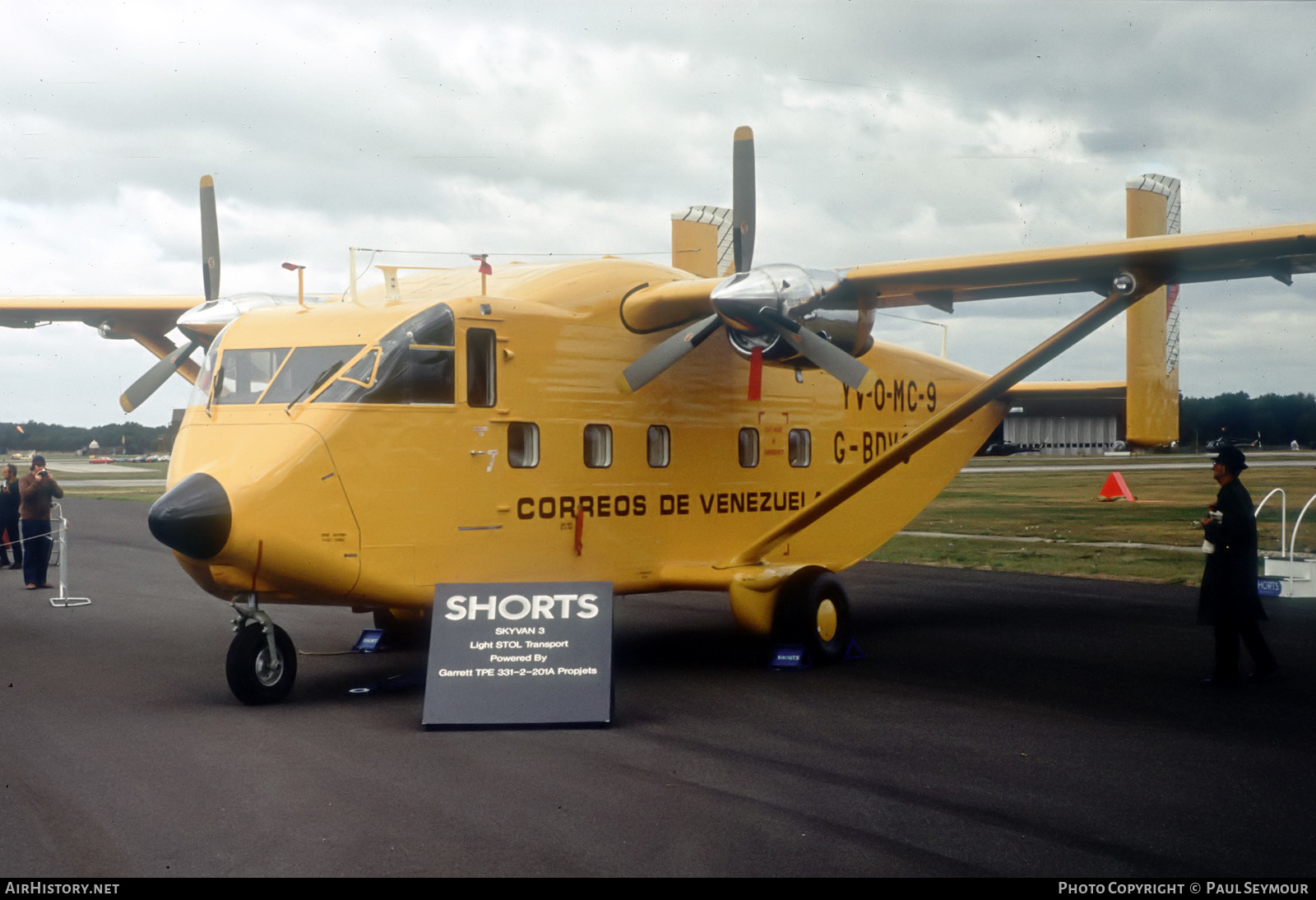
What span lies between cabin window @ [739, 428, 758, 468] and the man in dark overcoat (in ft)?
15.2

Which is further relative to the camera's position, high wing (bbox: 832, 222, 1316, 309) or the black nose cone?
high wing (bbox: 832, 222, 1316, 309)

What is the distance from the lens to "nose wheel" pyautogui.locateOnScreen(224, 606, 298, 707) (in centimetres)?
885

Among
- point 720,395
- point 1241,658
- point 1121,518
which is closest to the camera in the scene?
point 1241,658

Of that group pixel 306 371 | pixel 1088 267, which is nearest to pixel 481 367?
pixel 306 371

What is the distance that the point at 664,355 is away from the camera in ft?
34.9

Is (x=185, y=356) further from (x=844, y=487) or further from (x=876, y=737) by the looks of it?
(x=876, y=737)

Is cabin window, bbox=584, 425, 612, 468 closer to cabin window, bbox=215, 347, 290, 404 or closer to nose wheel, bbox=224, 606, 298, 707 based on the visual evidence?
cabin window, bbox=215, 347, 290, 404

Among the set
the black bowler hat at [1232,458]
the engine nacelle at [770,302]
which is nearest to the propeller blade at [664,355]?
the engine nacelle at [770,302]

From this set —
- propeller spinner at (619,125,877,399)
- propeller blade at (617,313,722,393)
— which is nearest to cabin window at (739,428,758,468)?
propeller spinner at (619,125,877,399)

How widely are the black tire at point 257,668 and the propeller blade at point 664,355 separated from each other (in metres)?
3.96

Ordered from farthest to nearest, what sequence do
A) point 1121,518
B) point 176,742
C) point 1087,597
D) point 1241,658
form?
point 1121,518
point 1087,597
point 1241,658
point 176,742

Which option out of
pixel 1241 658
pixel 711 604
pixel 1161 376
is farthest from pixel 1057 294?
pixel 711 604

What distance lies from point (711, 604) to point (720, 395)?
4.75m

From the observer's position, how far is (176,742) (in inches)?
304
